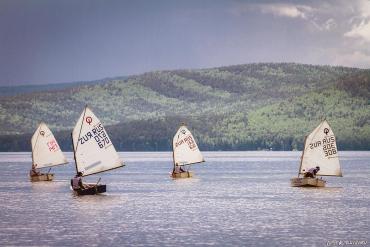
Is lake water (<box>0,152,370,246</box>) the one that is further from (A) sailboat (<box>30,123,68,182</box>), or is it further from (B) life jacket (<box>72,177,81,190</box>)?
(A) sailboat (<box>30,123,68,182</box>)

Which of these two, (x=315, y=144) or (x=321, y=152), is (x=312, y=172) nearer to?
(x=321, y=152)

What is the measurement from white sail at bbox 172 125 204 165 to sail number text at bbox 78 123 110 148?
47.6 m

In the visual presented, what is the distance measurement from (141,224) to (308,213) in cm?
1747

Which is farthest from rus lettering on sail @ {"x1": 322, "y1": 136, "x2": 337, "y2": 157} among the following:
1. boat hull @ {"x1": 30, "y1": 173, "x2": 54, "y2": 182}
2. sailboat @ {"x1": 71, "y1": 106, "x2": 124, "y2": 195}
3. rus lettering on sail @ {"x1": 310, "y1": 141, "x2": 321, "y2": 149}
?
boat hull @ {"x1": 30, "y1": 173, "x2": 54, "y2": 182}

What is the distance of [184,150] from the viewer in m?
145

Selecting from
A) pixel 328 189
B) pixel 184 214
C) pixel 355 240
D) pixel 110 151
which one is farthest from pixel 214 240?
pixel 328 189

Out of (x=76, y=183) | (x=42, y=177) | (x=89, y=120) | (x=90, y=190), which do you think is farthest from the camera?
(x=42, y=177)

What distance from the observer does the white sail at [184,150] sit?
144 meters

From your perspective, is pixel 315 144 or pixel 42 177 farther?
pixel 42 177

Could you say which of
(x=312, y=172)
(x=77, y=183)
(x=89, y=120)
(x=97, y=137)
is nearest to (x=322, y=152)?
(x=312, y=172)

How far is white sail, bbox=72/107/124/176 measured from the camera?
→ 9469 centimetres

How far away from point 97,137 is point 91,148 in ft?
4.88

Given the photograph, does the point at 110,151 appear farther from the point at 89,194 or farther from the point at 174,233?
the point at 174,233

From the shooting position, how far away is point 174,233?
227 feet
